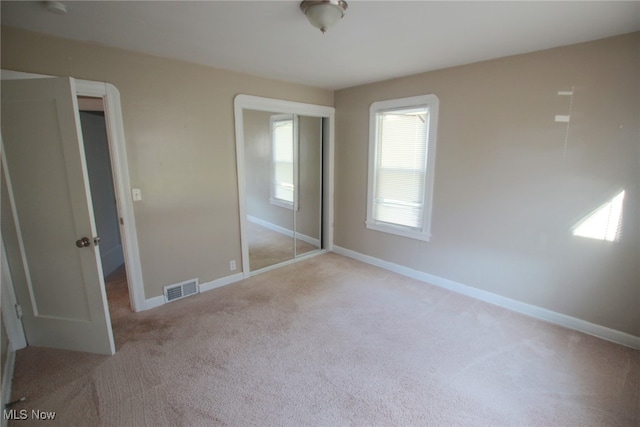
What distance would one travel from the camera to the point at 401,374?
83.7 inches

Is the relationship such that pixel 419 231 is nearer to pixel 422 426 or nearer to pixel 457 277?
pixel 457 277

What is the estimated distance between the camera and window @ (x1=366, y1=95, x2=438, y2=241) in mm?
3400

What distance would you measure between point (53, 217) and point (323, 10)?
2.31 meters

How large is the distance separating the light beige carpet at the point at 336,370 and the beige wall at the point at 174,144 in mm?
591

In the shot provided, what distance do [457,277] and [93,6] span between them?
153 inches

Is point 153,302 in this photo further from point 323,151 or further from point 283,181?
point 323,151

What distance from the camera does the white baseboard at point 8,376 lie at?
72.6 inches

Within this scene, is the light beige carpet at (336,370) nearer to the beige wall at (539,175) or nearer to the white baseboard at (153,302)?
the white baseboard at (153,302)

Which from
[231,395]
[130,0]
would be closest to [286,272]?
[231,395]

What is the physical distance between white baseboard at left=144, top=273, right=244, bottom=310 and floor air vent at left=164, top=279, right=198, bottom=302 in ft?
0.17

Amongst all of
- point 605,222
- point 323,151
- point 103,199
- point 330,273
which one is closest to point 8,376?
point 103,199

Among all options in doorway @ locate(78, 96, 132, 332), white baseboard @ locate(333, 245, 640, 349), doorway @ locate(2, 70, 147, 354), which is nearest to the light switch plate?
doorway @ locate(2, 70, 147, 354)

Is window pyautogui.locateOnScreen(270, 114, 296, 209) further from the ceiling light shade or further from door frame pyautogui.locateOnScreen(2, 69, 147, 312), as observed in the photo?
the ceiling light shade

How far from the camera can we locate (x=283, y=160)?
15.1 ft
